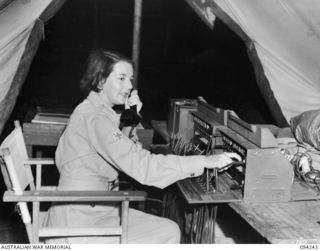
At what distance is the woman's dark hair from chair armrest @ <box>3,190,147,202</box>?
673 millimetres

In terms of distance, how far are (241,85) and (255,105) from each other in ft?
2.46

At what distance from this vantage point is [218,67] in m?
9.98

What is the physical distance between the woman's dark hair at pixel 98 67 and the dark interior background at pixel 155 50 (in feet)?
20.1

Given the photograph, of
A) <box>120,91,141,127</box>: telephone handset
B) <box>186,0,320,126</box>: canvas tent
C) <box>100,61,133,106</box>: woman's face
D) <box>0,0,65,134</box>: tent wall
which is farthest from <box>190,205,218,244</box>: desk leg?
<box>0,0,65,134</box>: tent wall

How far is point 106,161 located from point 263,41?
178 centimetres

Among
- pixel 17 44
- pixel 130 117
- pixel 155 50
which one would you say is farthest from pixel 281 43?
pixel 155 50

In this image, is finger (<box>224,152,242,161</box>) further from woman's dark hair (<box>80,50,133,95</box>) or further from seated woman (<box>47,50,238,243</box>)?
woman's dark hair (<box>80,50,133,95</box>)

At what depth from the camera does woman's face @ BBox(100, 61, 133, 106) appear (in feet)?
8.45

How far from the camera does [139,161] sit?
7.77 feet

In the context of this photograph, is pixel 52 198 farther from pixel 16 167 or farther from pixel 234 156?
pixel 234 156

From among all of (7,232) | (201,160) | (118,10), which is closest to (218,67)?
(118,10)

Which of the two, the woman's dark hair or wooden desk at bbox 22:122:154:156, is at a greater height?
the woman's dark hair

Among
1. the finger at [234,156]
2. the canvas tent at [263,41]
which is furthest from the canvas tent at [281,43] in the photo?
the finger at [234,156]

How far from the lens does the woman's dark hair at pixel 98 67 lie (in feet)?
8.43
